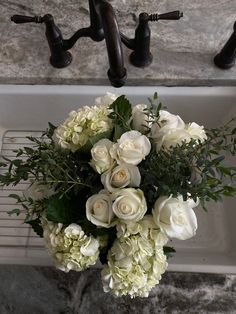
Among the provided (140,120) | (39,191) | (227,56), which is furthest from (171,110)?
(39,191)

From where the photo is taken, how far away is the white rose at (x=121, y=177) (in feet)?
1.91

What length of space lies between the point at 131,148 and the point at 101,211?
0.11 m

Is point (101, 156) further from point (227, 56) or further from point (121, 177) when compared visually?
point (227, 56)

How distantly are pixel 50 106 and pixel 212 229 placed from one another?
585 millimetres

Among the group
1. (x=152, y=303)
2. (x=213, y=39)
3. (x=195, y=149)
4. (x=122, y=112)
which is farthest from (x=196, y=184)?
(x=213, y=39)

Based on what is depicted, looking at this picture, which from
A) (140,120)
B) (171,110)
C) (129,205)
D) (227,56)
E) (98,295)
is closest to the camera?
(129,205)

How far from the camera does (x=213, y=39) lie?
3.31ft

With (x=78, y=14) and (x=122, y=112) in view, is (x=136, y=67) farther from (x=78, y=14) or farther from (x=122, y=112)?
(x=122, y=112)

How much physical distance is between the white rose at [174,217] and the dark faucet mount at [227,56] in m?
0.51

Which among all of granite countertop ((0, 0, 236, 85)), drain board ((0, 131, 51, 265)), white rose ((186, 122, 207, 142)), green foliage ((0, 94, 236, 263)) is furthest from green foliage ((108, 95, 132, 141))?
drain board ((0, 131, 51, 265))

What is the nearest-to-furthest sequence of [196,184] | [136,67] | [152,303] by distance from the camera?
[196,184] → [152,303] → [136,67]

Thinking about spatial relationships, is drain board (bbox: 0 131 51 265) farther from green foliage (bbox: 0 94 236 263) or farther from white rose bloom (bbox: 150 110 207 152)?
white rose bloom (bbox: 150 110 207 152)

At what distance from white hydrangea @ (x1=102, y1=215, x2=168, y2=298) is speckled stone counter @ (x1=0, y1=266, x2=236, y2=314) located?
17cm

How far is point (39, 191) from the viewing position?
2.26 feet
